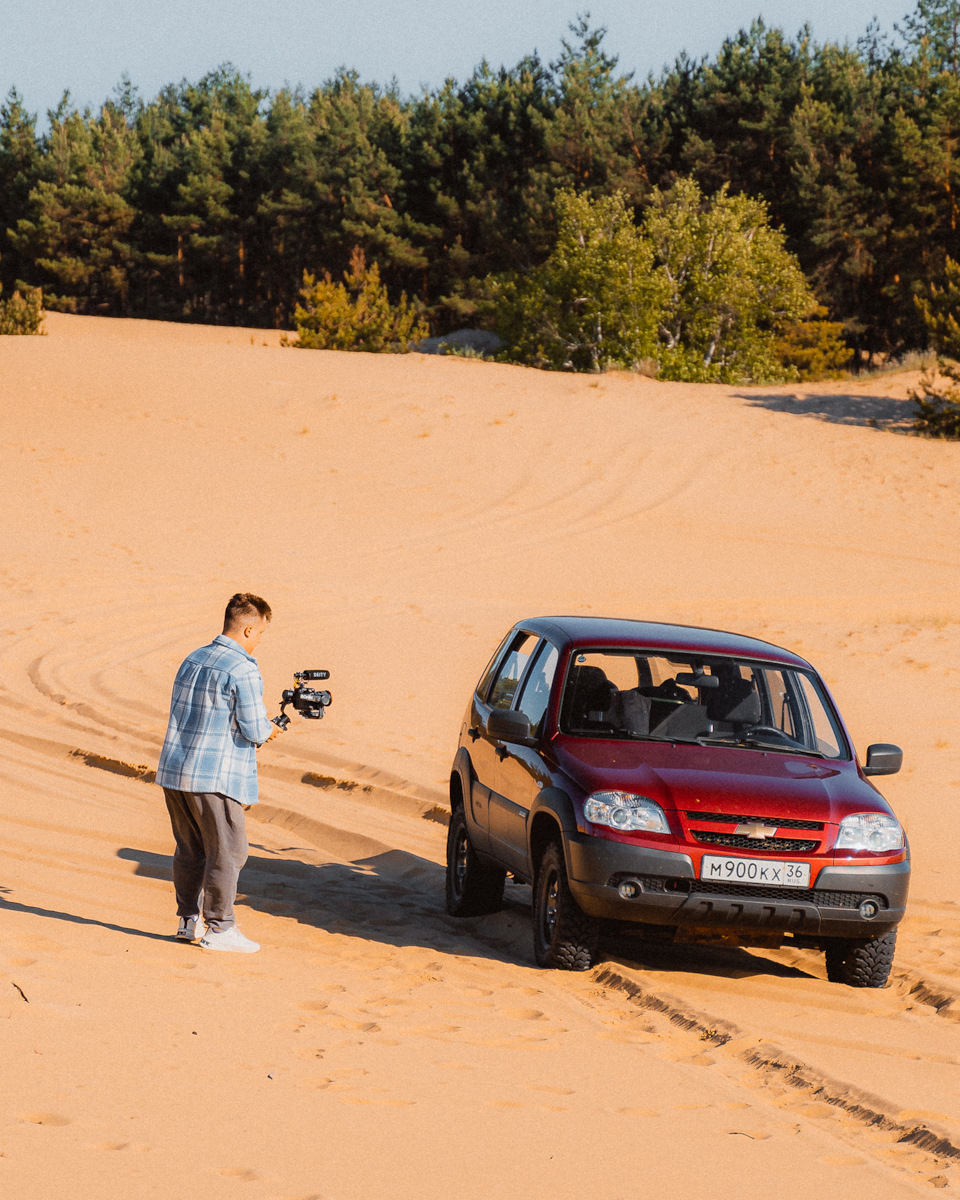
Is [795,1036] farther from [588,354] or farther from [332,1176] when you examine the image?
[588,354]

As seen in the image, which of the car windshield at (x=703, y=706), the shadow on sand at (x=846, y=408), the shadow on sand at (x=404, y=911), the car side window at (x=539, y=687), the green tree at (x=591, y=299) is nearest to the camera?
the car windshield at (x=703, y=706)

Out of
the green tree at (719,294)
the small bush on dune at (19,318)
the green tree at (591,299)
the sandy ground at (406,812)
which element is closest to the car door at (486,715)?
the sandy ground at (406,812)

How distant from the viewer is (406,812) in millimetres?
10992

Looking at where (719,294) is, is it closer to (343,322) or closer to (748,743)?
(343,322)

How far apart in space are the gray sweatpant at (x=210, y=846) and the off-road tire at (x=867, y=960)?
9.37ft

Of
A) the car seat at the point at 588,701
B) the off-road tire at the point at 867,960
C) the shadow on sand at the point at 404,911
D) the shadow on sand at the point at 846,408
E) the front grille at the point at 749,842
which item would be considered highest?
the shadow on sand at the point at 846,408

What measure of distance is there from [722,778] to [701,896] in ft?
1.88

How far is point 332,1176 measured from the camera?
13.2 feet

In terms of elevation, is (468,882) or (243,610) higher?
(243,610)

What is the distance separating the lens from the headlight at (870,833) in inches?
259

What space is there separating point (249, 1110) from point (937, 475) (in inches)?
1135

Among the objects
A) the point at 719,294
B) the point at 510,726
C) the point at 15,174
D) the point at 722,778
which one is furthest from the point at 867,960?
the point at 15,174

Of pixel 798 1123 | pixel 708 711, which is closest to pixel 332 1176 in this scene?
pixel 798 1123

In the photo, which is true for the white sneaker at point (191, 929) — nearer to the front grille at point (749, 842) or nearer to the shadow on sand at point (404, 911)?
the shadow on sand at point (404, 911)
